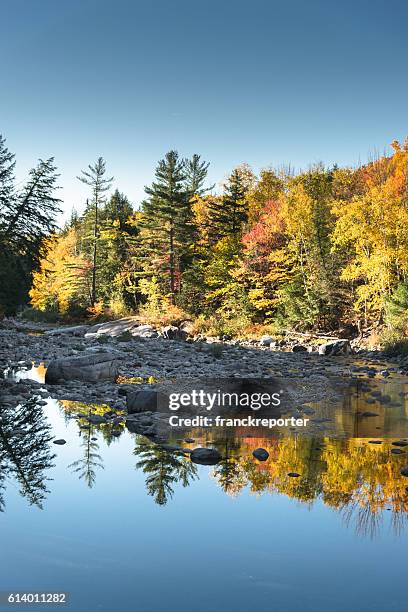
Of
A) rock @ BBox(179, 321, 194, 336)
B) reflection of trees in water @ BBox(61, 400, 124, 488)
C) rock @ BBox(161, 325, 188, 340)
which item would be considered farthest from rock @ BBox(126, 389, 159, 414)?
rock @ BBox(179, 321, 194, 336)

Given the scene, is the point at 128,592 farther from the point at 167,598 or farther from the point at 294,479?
the point at 294,479

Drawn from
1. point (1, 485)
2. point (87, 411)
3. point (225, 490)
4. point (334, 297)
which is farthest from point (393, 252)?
point (1, 485)

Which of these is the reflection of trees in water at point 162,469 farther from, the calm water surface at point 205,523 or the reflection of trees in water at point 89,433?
the reflection of trees in water at point 89,433

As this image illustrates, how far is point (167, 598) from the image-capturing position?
3.08 metres

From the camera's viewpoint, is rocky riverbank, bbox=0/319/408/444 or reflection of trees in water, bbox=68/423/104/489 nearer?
reflection of trees in water, bbox=68/423/104/489

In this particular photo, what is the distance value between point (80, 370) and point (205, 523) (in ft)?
22.8

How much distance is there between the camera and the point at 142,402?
8.02 metres

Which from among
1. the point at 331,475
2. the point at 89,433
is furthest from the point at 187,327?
the point at 331,475

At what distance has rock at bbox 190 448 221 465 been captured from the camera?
5.73 metres

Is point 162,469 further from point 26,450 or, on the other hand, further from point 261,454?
point 26,450

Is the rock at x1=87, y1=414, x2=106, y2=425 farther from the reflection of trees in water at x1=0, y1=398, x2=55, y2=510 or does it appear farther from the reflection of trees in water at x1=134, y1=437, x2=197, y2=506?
the reflection of trees in water at x1=134, y1=437, x2=197, y2=506

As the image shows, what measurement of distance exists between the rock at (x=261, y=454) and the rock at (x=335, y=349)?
13300mm

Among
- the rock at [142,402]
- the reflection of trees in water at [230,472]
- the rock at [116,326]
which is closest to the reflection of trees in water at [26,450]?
the rock at [142,402]

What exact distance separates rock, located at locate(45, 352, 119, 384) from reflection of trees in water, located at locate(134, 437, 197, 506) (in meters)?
4.54
